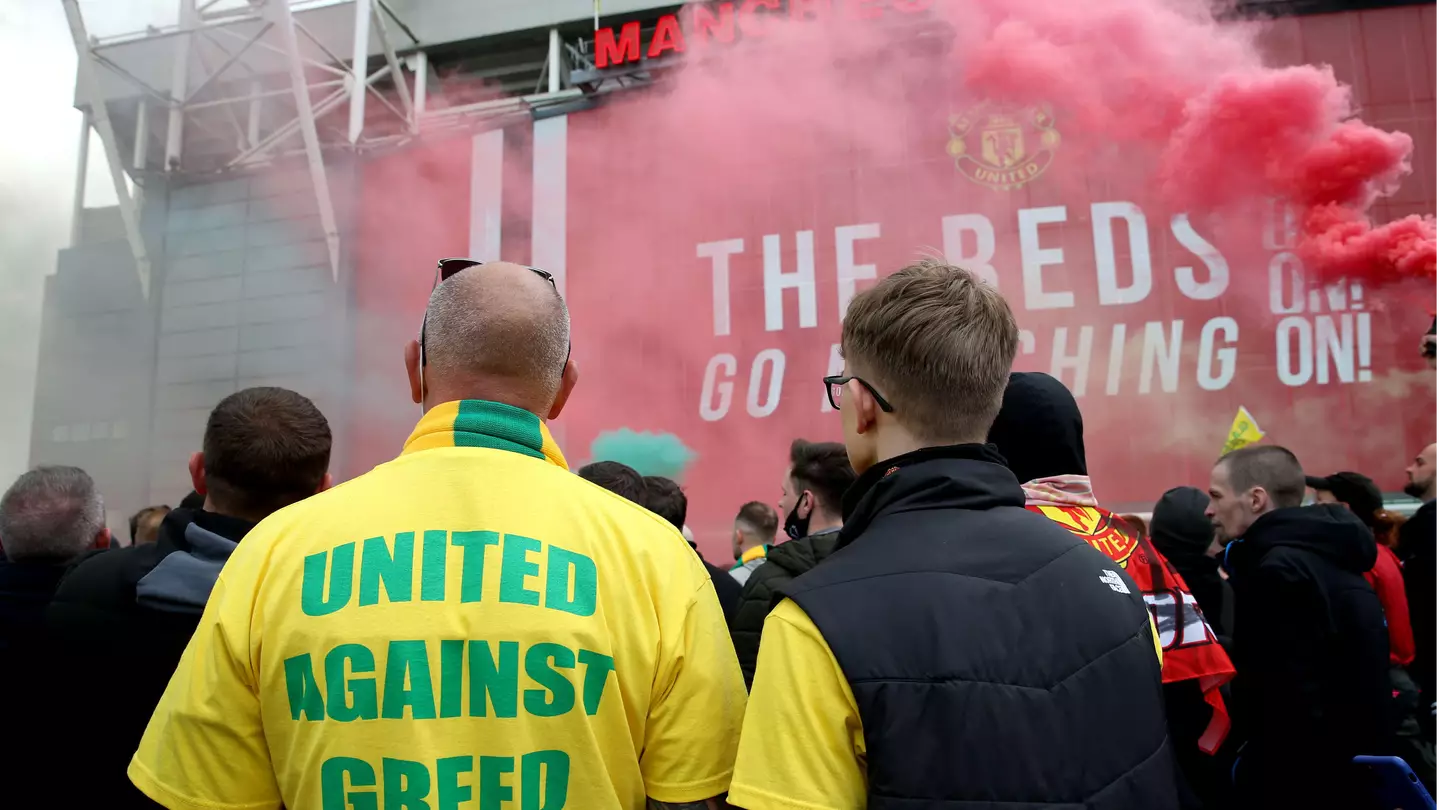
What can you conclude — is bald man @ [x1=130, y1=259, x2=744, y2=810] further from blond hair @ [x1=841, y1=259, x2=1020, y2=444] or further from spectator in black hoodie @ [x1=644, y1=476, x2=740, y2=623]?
spectator in black hoodie @ [x1=644, y1=476, x2=740, y2=623]

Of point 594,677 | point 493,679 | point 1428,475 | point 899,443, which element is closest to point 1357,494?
point 1428,475

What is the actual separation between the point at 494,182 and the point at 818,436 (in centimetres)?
556

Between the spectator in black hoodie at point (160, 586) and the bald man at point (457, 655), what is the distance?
624 mm

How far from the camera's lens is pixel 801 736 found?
106cm

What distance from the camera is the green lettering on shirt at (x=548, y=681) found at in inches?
44.1

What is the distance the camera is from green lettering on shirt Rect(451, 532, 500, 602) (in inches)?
44.9

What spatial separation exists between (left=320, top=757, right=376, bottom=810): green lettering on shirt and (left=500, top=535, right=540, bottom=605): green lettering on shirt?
0.86 ft

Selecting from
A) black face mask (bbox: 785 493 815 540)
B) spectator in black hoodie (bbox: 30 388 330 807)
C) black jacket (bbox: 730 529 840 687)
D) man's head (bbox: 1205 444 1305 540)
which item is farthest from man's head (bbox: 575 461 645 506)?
man's head (bbox: 1205 444 1305 540)

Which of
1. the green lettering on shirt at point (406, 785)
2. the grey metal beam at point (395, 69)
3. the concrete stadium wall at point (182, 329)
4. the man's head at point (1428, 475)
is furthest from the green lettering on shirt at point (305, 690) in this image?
the grey metal beam at point (395, 69)

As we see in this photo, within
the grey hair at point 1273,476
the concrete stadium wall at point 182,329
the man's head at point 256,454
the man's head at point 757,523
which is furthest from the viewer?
the concrete stadium wall at point 182,329

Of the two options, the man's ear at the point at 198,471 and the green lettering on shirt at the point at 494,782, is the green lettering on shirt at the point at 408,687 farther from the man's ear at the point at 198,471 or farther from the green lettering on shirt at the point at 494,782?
the man's ear at the point at 198,471

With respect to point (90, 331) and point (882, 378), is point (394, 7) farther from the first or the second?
point (882, 378)

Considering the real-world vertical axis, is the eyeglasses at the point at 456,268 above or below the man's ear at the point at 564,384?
above

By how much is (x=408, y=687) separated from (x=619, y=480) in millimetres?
1602
